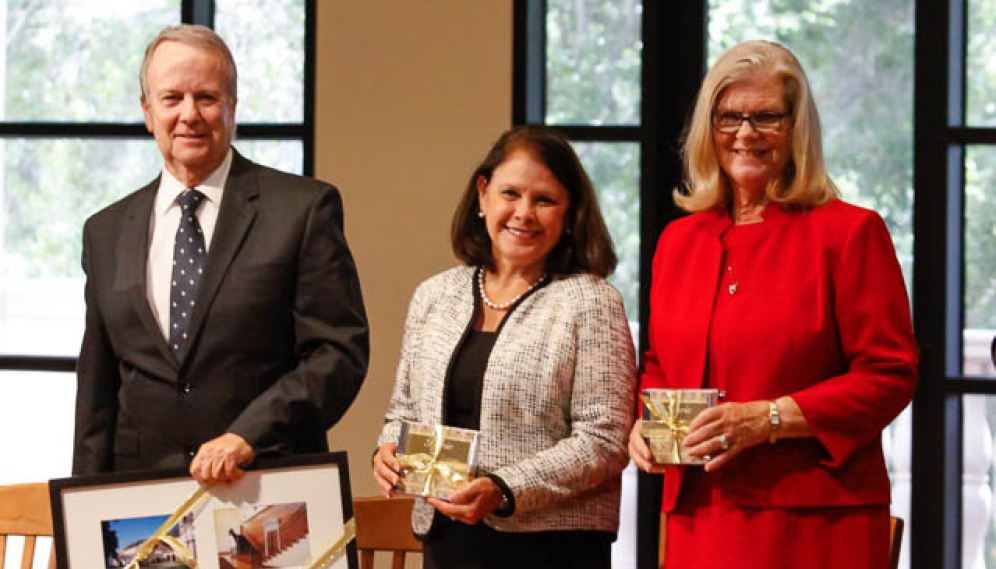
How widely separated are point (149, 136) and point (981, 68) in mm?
2402

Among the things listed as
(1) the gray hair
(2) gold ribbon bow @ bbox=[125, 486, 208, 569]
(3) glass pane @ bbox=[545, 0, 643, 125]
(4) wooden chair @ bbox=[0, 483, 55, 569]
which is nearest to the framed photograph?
(2) gold ribbon bow @ bbox=[125, 486, 208, 569]

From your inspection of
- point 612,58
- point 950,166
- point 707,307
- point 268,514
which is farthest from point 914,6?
point 268,514

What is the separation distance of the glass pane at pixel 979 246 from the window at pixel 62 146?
197 centimetres

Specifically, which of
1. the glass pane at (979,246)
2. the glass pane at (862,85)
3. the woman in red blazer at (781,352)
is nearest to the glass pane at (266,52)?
the glass pane at (862,85)

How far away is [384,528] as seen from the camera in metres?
2.94

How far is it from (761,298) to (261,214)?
36.5 inches

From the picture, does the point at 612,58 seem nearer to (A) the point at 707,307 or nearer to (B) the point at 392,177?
(B) the point at 392,177

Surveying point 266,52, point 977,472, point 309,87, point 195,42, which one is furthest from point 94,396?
point 977,472

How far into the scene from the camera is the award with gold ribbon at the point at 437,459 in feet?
8.52

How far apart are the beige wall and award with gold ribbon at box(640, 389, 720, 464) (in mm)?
1713

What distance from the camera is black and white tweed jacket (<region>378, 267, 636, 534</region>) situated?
2.72 metres

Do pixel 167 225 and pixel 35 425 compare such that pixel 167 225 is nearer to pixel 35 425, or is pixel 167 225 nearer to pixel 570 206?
pixel 570 206

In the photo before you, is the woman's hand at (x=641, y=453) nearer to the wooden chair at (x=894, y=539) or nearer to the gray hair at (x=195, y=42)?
the wooden chair at (x=894, y=539)

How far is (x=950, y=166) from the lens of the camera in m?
4.11
